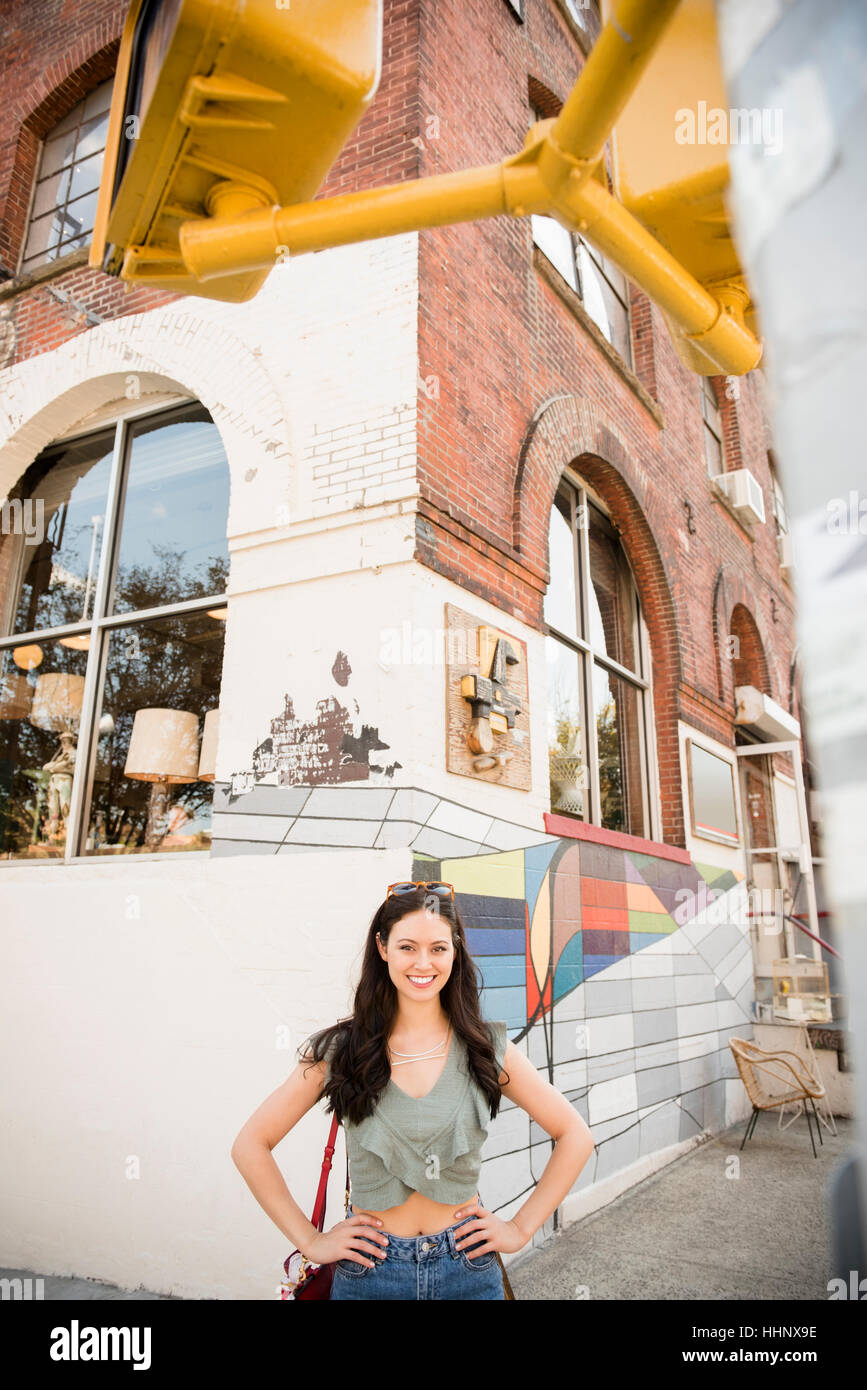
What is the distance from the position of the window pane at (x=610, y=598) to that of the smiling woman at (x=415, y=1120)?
586 centimetres

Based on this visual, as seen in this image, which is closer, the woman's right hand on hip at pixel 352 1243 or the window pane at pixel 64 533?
the woman's right hand on hip at pixel 352 1243

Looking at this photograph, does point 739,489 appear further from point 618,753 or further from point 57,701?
point 57,701

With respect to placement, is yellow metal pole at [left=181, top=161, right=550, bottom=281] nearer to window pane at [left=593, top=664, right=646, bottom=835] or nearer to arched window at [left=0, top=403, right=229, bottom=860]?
arched window at [left=0, top=403, right=229, bottom=860]

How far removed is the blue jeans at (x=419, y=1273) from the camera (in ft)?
7.88

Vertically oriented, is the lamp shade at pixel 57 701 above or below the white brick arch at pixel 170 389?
below

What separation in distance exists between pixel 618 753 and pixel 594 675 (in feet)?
2.94

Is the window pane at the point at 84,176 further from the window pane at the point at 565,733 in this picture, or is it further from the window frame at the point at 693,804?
the window frame at the point at 693,804

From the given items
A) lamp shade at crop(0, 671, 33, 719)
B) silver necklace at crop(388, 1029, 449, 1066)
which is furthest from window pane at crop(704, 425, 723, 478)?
silver necklace at crop(388, 1029, 449, 1066)

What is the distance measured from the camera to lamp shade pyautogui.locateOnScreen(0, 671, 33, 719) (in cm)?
723

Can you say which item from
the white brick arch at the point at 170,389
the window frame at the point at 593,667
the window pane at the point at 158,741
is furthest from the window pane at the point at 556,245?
the window pane at the point at 158,741

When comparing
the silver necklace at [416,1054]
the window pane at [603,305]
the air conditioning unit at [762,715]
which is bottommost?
the silver necklace at [416,1054]


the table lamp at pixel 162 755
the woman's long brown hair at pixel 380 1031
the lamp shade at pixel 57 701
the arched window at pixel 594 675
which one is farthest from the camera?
the arched window at pixel 594 675

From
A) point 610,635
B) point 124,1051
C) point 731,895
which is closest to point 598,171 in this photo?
point 124,1051

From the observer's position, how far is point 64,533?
7523 millimetres
